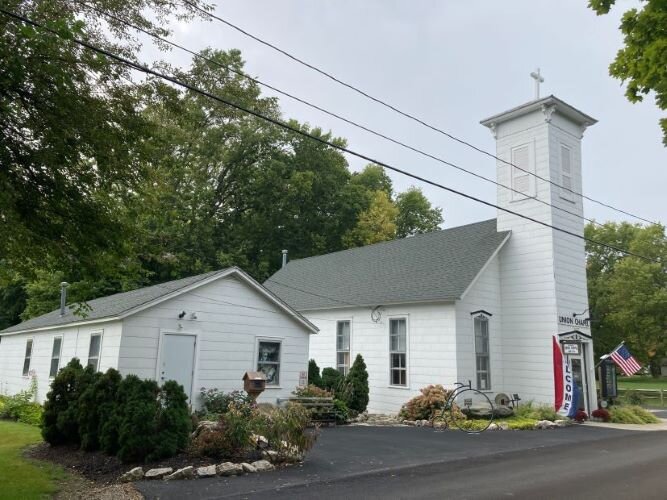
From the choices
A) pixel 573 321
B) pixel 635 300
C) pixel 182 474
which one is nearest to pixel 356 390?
pixel 573 321

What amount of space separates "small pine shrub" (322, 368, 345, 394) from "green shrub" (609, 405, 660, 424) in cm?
871

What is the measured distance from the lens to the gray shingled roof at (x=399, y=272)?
723 inches

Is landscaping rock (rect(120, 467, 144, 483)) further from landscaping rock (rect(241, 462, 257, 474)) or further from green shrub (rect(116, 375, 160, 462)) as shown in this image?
landscaping rock (rect(241, 462, 257, 474))

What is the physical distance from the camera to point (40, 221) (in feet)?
25.0

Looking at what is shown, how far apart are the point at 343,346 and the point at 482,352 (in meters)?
5.72

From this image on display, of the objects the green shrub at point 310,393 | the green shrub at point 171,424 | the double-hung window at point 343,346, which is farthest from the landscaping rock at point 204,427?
the double-hung window at point 343,346

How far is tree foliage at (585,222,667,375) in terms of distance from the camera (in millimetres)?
38875

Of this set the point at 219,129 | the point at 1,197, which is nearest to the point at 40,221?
the point at 1,197

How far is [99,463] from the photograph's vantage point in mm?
9195

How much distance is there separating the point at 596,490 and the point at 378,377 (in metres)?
11.8

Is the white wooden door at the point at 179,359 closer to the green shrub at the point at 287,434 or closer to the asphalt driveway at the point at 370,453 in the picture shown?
the asphalt driveway at the point at 370,453

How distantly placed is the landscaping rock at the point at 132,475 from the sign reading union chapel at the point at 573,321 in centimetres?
1356

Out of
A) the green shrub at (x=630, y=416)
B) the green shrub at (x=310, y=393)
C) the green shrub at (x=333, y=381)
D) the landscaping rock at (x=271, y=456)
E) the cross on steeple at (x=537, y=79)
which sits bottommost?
the landscaping rock at (x=271, y=456)

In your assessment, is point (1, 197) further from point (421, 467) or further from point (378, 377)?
point (378, 377)
